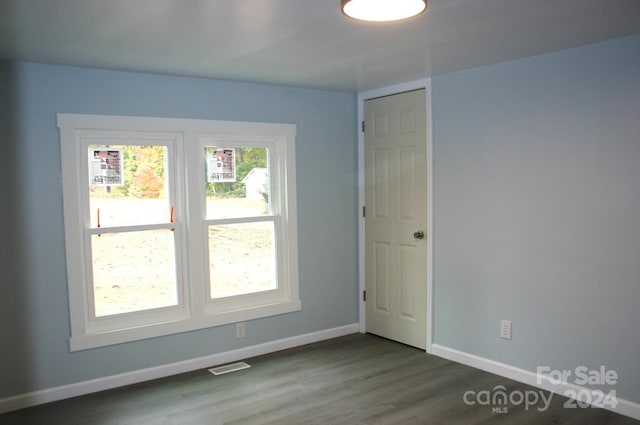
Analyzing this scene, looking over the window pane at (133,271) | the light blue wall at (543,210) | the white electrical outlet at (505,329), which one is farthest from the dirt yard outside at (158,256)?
the white electrical outlet at (505,329)

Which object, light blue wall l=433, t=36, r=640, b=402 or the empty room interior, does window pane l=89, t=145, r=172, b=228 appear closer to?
the empty room interior

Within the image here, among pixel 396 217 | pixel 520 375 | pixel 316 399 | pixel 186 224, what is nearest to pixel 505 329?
pixel 520 375

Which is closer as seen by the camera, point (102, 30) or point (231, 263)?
point (102, 30)

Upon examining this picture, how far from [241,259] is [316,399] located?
4.49 ft

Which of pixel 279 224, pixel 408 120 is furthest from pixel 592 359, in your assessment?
pixel 279 224

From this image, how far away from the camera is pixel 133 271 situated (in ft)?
12.2

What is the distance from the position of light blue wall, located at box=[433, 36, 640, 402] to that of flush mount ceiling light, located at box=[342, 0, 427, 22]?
167 centimetres

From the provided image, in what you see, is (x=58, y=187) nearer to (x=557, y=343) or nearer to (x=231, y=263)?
(x=231, y=263)

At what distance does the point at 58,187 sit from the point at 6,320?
0.89 meters

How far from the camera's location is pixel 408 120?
167 inches

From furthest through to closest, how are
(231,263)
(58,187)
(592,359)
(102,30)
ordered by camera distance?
(231,263)
(58,187)
(592,359)
(102,30)

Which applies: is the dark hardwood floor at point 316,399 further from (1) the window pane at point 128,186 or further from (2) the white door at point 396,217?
(1) the window pane at point 128,186

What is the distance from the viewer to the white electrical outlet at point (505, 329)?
11.8ft

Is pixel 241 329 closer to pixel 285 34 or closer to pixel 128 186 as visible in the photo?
pixel 128 186
